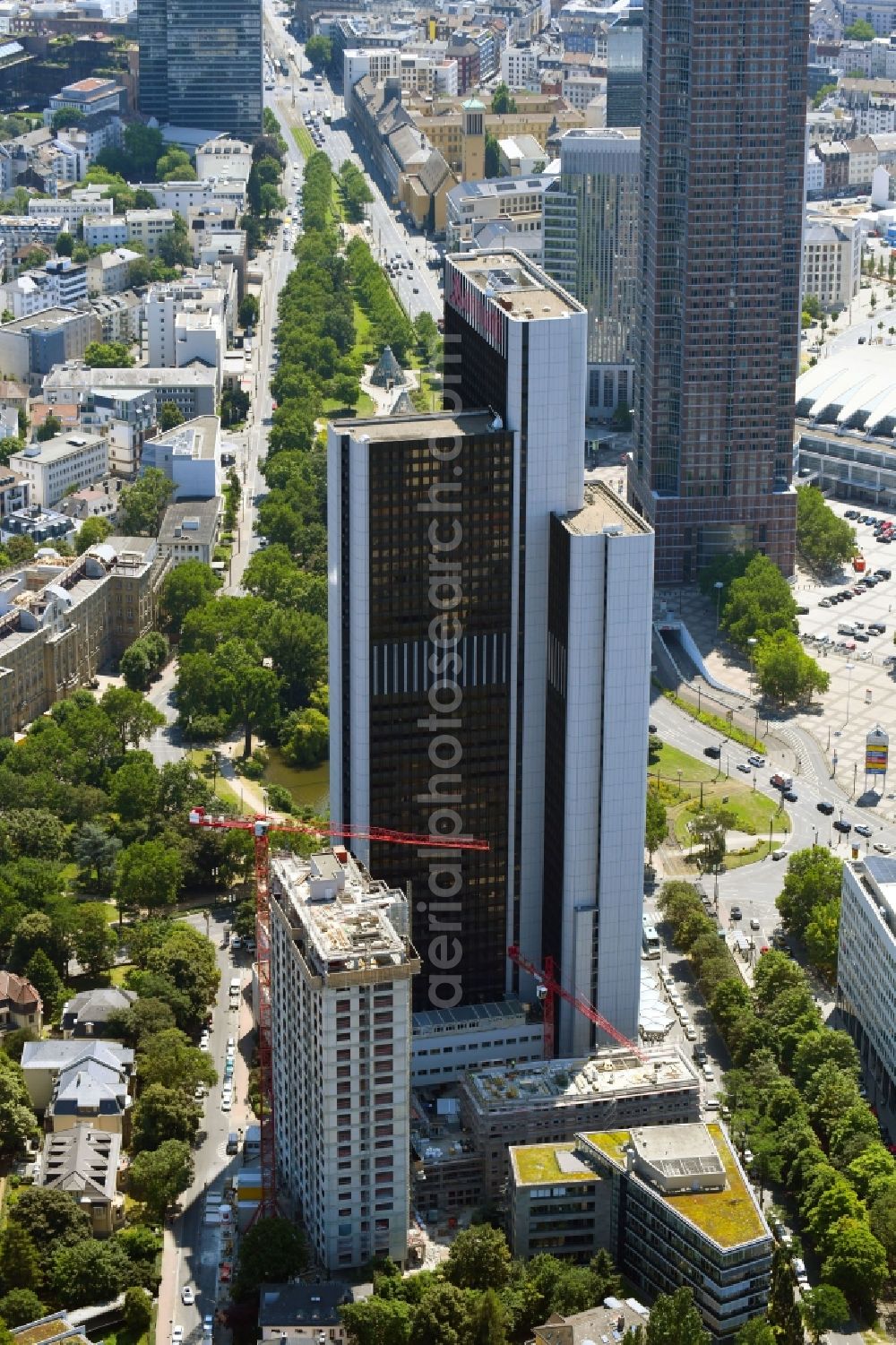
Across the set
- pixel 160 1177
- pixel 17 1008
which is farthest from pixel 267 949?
pixel 17 1008

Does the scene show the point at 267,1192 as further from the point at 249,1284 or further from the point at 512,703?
the point at 512,703

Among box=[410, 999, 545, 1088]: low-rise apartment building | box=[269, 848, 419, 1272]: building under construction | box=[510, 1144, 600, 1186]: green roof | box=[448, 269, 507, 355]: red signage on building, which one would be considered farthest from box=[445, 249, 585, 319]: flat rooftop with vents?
box=[510, 1144, 600, 1186]: green roof

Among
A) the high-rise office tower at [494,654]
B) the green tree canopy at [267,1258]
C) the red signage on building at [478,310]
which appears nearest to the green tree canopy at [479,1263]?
the green tree canopy at [267,1258]

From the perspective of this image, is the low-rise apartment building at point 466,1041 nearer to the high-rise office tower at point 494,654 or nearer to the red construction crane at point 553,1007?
the red construction crane at point 553,1007

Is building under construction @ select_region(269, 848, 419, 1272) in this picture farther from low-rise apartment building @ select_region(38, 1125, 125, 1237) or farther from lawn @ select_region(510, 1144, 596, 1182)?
low-rise apartment building @ select_region(38, 1125, 125, 1237)

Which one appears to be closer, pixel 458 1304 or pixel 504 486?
pixel 458 1304

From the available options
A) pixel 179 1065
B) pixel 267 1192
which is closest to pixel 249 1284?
pixel 267 1192

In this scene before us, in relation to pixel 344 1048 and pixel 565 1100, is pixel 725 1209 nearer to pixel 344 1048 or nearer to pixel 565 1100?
pixel 565 1100
